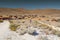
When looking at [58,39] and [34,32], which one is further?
[34,32]

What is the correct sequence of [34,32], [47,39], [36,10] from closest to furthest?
[47,39] < [34,32] < [36,10]

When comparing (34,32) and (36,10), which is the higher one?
(34,32)

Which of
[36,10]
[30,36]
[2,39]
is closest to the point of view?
[2,39]

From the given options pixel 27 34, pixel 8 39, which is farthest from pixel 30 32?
pixel 8 39

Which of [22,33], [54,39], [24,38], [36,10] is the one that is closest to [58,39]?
[54,39]

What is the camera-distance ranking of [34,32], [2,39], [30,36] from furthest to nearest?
1. [34,32]
2. [30,36]
3. [2,39]

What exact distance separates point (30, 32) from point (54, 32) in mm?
2372

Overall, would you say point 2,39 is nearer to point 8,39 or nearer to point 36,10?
point 8,39

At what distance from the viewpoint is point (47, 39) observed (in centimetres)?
1440

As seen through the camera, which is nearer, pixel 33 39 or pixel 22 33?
pixel 33 39

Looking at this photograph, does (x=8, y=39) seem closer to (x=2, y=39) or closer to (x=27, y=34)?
(x=2, y=39)

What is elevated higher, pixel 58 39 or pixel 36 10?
pixel 58 39

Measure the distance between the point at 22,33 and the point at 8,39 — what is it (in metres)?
2.88

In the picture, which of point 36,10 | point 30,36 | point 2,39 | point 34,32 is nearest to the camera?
point 2,39
